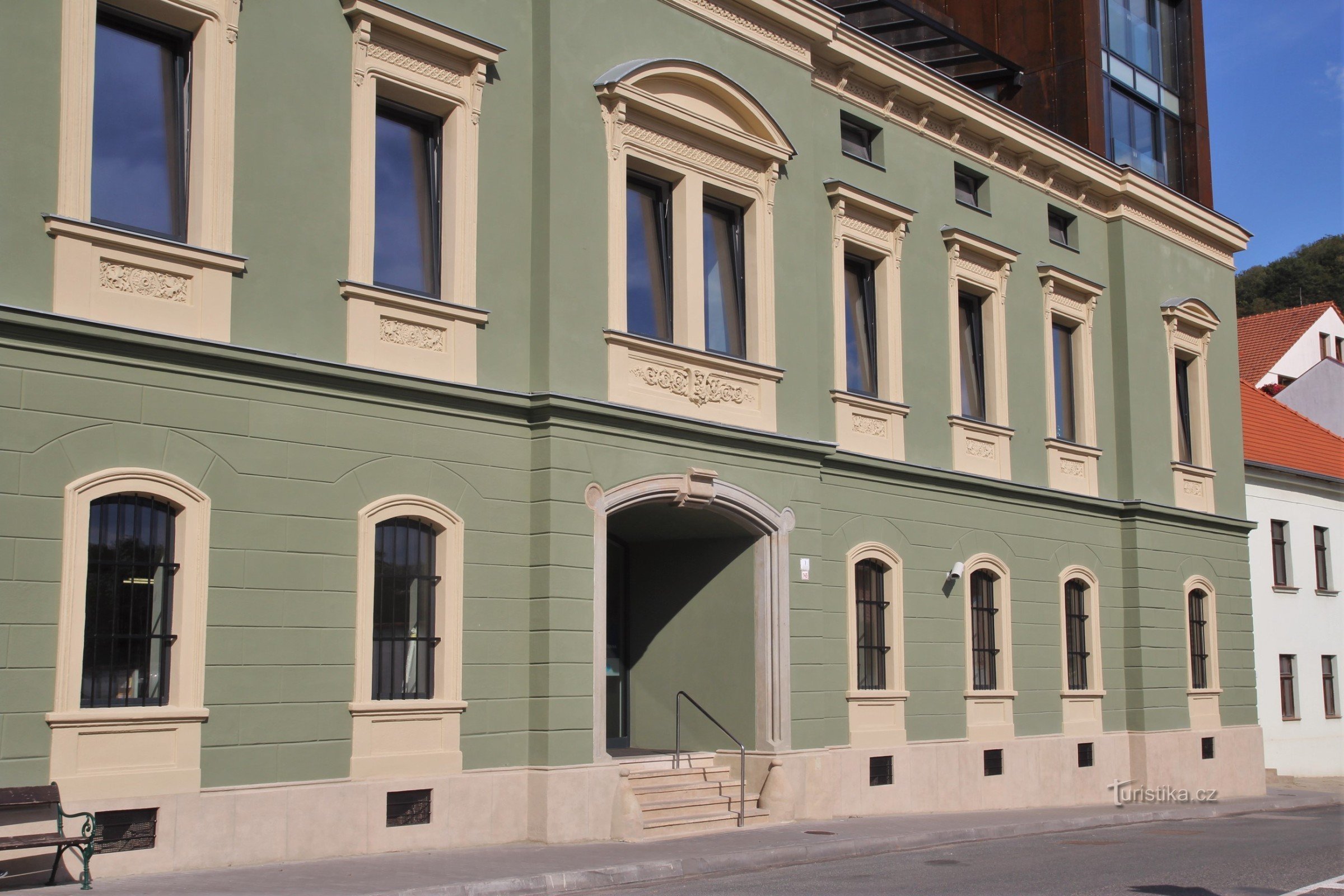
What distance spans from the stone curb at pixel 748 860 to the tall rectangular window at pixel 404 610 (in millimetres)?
2672

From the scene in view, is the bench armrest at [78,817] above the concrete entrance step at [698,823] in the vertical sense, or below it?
above

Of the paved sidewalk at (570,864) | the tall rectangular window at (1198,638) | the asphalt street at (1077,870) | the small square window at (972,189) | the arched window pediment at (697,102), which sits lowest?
the asphalt street at (1077,870)

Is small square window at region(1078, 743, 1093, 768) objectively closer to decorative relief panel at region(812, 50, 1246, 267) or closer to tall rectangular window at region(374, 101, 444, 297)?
decorative relief panel at region(812, 50, 1246, 267)

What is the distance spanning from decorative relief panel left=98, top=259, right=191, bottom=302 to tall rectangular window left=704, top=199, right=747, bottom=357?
268 inches

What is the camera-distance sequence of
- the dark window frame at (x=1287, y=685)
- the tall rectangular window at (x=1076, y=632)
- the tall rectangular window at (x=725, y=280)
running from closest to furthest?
the tall rectangular window at (x=725, y=280)
the tall rectangular window at (x=1076, y=632)
the dark window frame at (x=1287, y=685)

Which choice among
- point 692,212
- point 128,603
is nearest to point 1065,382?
point 692,212

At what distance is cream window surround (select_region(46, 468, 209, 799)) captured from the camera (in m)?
11.2

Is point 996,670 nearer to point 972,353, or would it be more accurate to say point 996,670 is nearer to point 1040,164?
point 972,353

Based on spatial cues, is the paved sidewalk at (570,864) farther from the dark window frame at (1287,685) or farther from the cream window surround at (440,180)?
the dark window frame at (1287,685)

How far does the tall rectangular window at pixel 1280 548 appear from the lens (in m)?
30.6

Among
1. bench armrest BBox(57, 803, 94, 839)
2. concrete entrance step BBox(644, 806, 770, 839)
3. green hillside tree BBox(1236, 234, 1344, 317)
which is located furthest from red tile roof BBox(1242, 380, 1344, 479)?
green hillside tree BBox(1236, 234, 1344, 317)

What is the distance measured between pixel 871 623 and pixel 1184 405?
1064 cm

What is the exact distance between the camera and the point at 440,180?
1471 cm

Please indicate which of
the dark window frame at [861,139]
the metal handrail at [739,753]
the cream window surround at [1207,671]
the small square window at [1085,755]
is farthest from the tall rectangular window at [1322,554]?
the metal handrail at [739,753]
